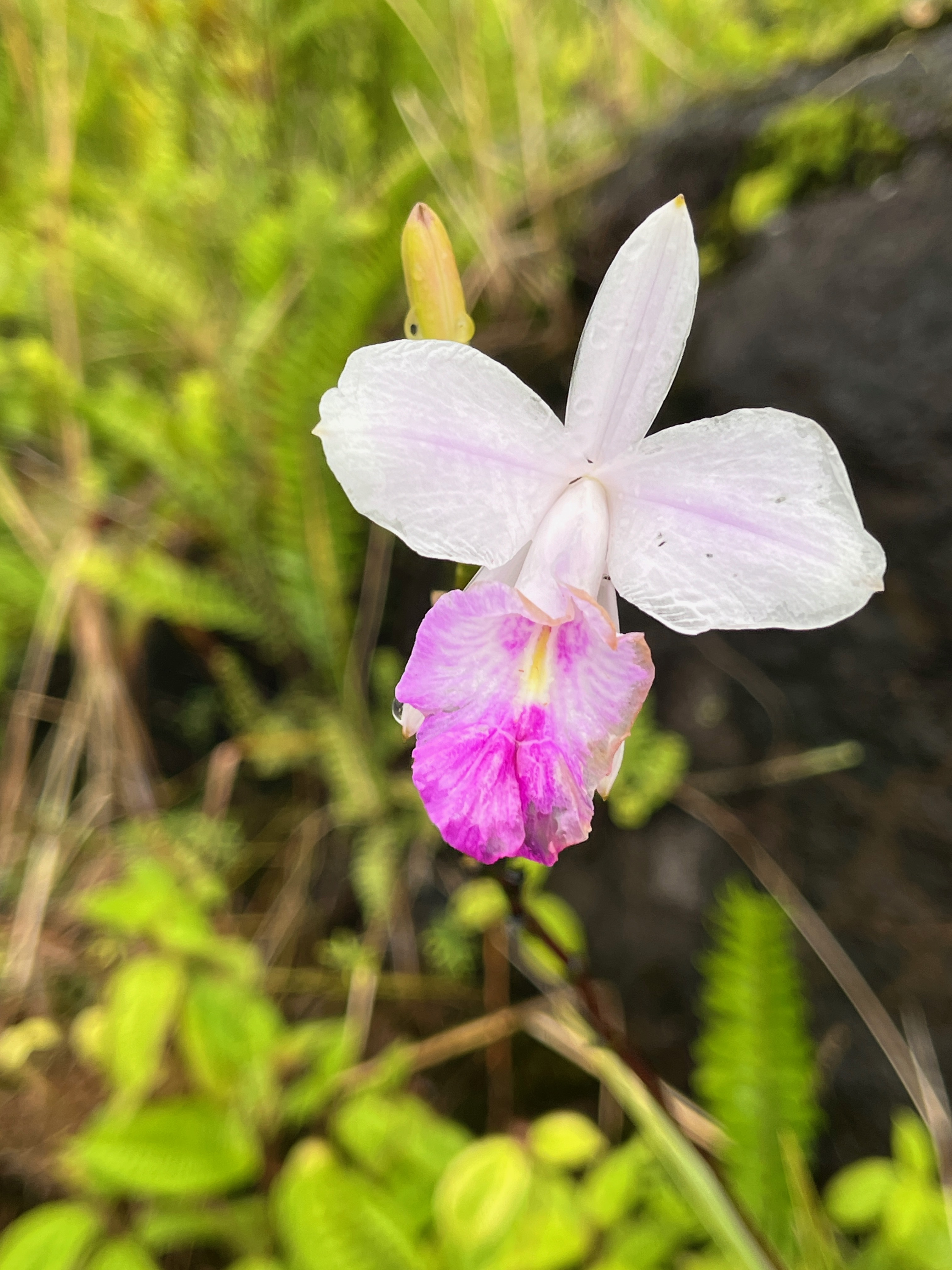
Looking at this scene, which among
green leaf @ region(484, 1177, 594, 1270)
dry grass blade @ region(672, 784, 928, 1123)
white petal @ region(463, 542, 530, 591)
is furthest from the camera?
dry grass blade @ region(672, 784, 928, 1123)

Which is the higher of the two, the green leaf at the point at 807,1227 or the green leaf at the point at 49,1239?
the green leaf at the point at 49,1239

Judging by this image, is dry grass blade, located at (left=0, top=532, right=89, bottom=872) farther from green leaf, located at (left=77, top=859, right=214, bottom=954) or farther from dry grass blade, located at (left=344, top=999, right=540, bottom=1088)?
dry grass blade, located at (left=344, top=999, right=540, bottom=1088)

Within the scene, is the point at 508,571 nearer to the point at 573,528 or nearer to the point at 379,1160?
the point at 573,528

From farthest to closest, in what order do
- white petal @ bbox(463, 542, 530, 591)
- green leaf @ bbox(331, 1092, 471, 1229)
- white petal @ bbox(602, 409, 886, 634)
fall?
green leaf @ bbox(331, 1092, 471, 1229) → white petal @ bbox(463, 542, 530, 591) → white petal @ bbox(602, 409, 886, 634)

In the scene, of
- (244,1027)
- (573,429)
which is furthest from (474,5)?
(244,1027)

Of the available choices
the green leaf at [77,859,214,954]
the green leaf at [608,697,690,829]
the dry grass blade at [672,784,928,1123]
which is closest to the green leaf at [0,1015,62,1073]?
the green leaf at [77,859,214,954]

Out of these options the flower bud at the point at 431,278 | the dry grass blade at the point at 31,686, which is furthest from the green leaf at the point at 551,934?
the dry grass blade at the point at 31,686

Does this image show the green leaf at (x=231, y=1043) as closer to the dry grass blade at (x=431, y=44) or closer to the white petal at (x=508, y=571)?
the white petal at (x=508, y=571)
